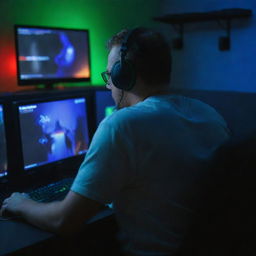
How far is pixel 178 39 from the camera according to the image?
314 centimetres

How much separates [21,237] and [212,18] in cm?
205

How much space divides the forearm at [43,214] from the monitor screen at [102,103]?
45.4 inches

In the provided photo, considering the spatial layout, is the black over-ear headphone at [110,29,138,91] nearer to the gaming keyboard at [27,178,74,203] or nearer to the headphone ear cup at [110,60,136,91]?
the headphone ear cup at [110,60,136,91]

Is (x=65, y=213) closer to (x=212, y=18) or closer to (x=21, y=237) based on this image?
(x=21, y=237)

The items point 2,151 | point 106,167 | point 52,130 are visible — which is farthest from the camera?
point 52,130

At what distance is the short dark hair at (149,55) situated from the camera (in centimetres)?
126

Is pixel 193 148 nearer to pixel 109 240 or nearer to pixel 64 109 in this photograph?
pixel 109 240

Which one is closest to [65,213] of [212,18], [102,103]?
[102,103]

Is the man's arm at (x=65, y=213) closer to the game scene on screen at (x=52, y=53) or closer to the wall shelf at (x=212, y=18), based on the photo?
the game scene on screen at (x=52, y=53)

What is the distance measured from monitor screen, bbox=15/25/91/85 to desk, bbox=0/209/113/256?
3.60ft

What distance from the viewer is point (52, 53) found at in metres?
2.44

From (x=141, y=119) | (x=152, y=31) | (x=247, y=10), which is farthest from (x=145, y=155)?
(x=247, y=10)

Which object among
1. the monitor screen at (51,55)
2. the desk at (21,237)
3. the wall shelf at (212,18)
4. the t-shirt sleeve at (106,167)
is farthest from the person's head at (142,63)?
the wall shelf at (212,18)

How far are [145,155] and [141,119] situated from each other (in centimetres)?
10
